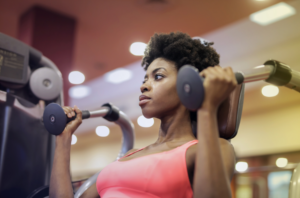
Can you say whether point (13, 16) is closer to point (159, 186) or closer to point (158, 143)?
point (158, 143)

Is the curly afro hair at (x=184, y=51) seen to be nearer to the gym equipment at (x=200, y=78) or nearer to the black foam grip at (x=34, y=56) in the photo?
the gym equipment at (x=200, y=78)

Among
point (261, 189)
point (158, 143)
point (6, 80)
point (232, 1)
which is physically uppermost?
point (232, 1)

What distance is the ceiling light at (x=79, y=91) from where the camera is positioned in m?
5.33

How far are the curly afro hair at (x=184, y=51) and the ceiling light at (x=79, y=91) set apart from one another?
4334 millimetres

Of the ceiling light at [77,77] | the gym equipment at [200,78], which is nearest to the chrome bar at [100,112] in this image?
the gym equipment at [200,78]

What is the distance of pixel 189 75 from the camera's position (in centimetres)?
62

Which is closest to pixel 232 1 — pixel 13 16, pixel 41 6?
pixel 41 6

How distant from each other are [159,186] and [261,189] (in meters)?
3.72

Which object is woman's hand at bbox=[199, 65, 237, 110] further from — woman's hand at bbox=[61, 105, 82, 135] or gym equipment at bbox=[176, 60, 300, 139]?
woman's hand at bbox=[61, 105, 82, 135]

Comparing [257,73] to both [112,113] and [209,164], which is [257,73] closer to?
[209,164]

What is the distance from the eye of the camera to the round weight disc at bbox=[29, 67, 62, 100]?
51.6 inches

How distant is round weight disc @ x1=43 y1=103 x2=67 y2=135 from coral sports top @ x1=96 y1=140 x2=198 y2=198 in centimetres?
22

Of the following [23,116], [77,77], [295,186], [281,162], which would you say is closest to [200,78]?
[295,186]

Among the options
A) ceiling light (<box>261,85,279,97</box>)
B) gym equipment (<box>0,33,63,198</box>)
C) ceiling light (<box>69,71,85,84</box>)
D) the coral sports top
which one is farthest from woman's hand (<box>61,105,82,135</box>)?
ceiling light (<box>261,85,279,97</box>)
